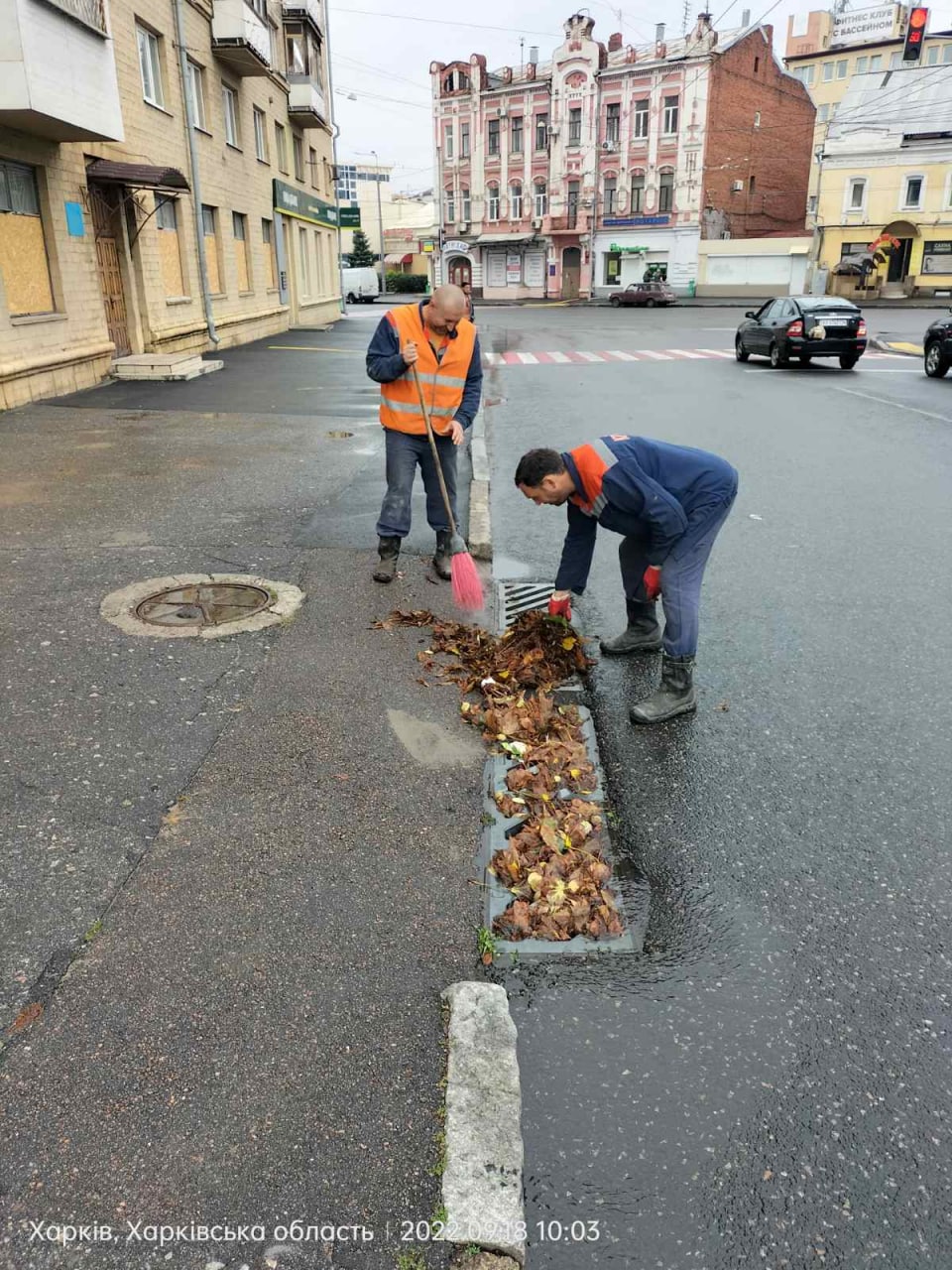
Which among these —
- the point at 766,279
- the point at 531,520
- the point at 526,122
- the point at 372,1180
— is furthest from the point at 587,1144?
the point at 526,122

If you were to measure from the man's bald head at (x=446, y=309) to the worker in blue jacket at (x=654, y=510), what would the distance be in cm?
180

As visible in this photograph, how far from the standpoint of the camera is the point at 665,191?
59.6 m

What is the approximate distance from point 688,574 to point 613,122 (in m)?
65.8

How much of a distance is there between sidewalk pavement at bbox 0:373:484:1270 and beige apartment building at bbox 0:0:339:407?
9.39 m

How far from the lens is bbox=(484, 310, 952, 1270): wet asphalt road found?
213 centimetres

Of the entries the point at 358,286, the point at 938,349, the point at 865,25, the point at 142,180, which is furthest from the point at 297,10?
the point at 865,25

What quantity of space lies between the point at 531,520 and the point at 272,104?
26.5 meters

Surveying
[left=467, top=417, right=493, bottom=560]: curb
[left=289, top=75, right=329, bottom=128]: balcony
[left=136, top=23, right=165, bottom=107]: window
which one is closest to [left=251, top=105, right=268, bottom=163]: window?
[left=289, top=75, right=329, bottom=128]: balcony

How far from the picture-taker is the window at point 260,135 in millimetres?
26875

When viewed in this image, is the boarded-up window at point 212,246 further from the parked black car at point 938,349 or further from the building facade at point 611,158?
the building facade at point 611,158

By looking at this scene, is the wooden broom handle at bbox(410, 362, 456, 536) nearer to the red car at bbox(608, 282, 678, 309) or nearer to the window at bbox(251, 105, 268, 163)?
the window at bbox(251, 105, 268, 163)

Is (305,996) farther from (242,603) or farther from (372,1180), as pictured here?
(242,603)

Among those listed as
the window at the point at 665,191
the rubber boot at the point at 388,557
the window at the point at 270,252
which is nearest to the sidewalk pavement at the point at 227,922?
the rubber boot at the point at 388,557

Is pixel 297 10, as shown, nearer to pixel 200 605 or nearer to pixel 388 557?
pixel 388 557
